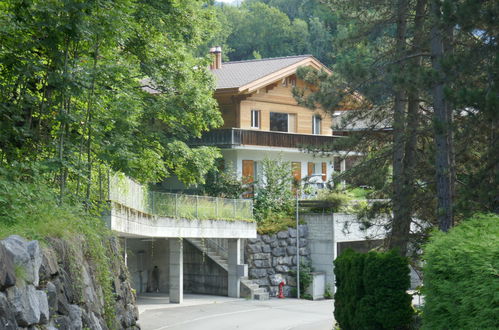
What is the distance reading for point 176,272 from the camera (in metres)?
36.0

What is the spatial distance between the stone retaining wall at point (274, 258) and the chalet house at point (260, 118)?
4794 mm

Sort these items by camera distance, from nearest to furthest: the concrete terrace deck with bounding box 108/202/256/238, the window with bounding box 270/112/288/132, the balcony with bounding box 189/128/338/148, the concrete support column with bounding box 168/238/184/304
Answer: the concrete terrace deck with bounding box 108/202/256/238
the concrete support column with bounding box 168/238/184/304
the balcony with bounding box 189/128/338/148
the window with bounding box 270/112/288/132

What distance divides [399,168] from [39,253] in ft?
52.5

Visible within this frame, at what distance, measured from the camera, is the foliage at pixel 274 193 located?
4300 cm

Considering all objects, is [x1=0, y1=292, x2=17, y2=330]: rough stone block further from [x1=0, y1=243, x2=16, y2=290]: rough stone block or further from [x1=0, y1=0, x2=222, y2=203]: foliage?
[x1=0, y1=0, x2=222, y2=203]: foliage

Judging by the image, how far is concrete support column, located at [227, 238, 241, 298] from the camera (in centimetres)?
3881

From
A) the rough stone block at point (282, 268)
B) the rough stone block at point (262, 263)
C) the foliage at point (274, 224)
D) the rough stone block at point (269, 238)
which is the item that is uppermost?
the foliage at point (274, 224)

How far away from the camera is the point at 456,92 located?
17.3 m

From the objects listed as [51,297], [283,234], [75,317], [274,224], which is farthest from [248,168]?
[51,297]

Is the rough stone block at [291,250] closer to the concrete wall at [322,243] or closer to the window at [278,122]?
the concrete wall at [322,243]

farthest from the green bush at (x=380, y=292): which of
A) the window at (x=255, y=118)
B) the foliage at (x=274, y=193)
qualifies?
the window at (x=255, y=118)

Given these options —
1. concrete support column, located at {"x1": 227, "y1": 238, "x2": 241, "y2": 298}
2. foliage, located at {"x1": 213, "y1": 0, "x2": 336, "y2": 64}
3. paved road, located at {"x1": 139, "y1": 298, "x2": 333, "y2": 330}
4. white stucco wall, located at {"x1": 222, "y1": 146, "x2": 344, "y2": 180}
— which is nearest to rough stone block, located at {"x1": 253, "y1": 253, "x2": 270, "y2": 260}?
concrete support column, located at {"x1": 227, "y1": 238, "x2": 241, "y2": 298}

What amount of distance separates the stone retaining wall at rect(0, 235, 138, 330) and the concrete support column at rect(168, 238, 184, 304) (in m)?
20.4

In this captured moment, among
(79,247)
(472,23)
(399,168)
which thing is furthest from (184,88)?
(79,247)
